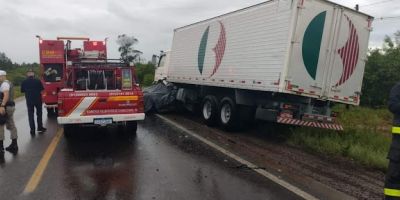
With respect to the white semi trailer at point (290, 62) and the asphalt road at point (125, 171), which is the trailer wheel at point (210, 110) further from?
the asphalt road at point (125, 171)

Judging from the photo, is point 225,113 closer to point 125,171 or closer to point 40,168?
point 125,171

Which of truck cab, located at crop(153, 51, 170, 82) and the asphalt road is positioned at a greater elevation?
truck cab, located at crop(153, 51, 170, 82)

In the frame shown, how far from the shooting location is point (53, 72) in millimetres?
16484

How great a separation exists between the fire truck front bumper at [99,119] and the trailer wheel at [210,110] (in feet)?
10.2

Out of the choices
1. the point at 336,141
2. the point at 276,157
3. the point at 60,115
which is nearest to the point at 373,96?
the point at 336,141

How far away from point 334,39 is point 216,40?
4078 millimetres

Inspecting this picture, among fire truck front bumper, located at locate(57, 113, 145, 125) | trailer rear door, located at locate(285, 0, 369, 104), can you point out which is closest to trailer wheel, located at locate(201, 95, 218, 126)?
fire truck front bumper, located at locate(57, 113, 145, 125)

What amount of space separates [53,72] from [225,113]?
7.74 metres

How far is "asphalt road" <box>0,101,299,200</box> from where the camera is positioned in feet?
18.9

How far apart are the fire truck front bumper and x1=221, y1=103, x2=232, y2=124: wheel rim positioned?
284cm

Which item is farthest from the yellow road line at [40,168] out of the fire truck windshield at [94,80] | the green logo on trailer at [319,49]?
the green logo on trailer at [319,49]

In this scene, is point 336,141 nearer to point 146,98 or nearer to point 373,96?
point 146,98

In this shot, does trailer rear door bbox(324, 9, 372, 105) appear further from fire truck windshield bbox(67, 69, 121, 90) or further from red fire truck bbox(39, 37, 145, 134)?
fire truck windshield bbox(67, 69, 121, 90)

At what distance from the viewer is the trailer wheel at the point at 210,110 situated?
1278 centimetres
